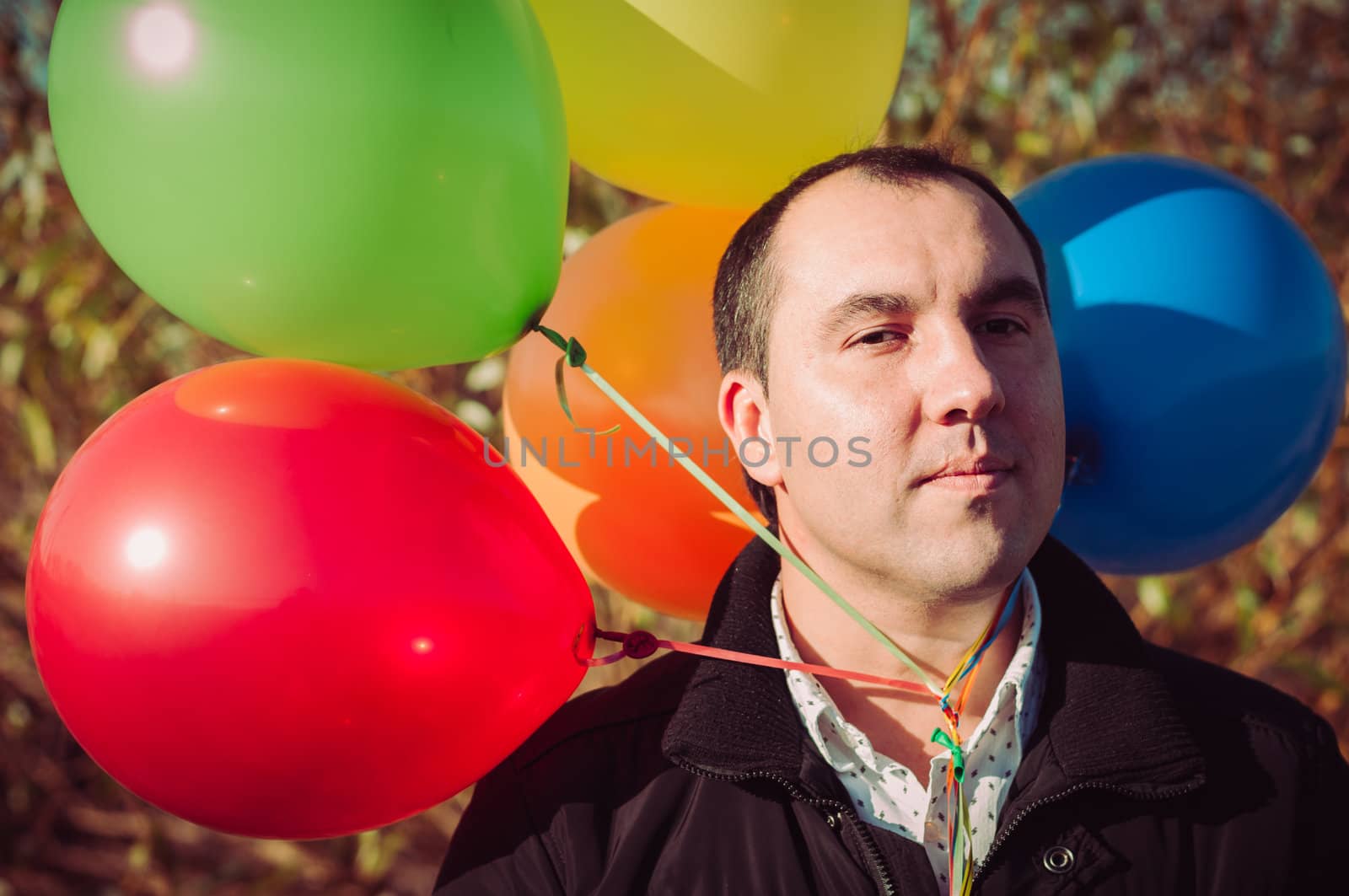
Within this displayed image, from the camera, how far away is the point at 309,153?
3.79 feet

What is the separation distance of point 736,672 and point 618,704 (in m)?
0.20

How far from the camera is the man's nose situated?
1.29 m

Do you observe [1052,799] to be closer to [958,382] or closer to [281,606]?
[958,382]

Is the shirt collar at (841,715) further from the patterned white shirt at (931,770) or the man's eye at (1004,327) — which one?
the man's eye at (1004,327)

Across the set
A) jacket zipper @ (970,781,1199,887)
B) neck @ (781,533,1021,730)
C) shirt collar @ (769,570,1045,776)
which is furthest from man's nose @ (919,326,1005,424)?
jacket zipper @ (970,781,1199,887)

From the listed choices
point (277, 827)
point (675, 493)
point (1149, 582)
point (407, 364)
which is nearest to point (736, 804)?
point (675, 493)

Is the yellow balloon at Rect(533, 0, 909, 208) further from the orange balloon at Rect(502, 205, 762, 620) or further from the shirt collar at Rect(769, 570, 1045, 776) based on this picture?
the shirt collar at Rect(769, 570, 1045, 776)

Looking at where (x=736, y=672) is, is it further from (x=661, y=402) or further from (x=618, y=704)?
(x=661, y=402)

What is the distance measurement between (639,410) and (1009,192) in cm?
172

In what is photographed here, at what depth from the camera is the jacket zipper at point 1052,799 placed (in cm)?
133

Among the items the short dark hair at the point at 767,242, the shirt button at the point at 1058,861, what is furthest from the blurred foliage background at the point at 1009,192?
the shirt button at the point at 1058,861

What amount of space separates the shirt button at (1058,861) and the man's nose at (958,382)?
1.85 ft

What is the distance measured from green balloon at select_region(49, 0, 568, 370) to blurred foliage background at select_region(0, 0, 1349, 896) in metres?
1.41

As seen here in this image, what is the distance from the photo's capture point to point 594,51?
1453mm
